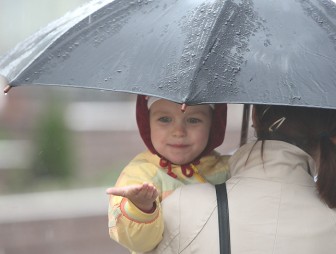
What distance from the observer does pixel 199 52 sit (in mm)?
1827

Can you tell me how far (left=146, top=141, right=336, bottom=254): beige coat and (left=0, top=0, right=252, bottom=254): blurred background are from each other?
2755 millimetres

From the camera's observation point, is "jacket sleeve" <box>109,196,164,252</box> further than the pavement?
No

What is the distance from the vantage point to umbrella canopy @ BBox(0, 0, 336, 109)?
5.90 ft

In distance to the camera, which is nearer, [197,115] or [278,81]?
[278,81]

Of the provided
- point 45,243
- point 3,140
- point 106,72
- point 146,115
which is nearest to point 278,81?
point 106,72

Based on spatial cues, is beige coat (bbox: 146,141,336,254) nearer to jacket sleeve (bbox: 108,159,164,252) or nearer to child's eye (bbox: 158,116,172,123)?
jacket sleeve (bbox: 108,159,164,252)

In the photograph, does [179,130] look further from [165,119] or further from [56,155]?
[56,155]

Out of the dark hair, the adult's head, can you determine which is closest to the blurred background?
the adult's head

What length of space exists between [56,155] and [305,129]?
20.9ft

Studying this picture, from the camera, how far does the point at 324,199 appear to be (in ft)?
6.25

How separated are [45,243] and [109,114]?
14.9ft

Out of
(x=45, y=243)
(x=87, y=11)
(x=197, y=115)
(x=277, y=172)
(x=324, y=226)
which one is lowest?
(x=45, y=243)

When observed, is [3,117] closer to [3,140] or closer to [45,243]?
[3,140]

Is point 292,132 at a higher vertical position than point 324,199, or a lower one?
higher
